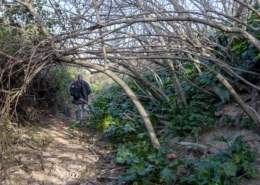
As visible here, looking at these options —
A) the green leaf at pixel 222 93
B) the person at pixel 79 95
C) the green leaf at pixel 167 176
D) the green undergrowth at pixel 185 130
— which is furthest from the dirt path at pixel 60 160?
the person at pixel 79 95

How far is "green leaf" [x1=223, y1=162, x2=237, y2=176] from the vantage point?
457 centimetres

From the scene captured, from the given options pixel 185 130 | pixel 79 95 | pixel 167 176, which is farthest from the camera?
pixel 79 95

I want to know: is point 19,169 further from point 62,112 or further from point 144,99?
point 62,112

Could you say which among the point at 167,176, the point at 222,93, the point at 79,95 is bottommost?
the point at 167,176

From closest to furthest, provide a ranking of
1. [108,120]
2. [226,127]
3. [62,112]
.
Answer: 1. [226,127]
2. [108,120]
3. [62,112]

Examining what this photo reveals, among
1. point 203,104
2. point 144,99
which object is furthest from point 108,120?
point 203,104

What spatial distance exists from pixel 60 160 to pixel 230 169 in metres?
3.06

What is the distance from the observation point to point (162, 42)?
777cm

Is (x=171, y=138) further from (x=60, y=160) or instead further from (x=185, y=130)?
(x=60, y=160)

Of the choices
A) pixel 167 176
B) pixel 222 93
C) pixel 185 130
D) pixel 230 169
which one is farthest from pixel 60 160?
pixel 230 169

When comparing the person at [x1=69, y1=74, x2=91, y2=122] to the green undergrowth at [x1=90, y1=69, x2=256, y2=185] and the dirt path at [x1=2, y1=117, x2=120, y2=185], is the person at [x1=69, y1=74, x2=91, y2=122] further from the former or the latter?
the dirt path at [x1=2, y1=117, x2=120, y2=185]

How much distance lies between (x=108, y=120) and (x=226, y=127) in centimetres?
318

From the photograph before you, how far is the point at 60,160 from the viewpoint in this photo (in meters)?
6.73

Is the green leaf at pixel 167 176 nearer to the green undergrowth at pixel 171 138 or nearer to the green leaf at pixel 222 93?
the green undergrowth at pixel 171 138
